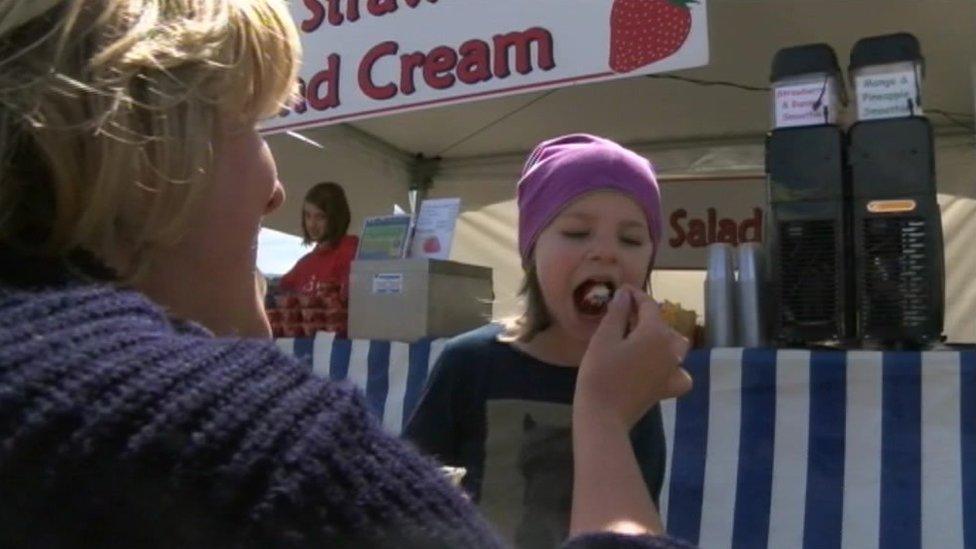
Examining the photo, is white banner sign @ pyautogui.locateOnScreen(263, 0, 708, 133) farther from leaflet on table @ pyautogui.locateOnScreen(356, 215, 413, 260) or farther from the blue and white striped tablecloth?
the blue and white striped tablecloth

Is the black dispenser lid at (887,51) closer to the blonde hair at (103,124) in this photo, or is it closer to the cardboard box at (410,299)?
the cardboard box at (410,299)

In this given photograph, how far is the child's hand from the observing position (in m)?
0.74

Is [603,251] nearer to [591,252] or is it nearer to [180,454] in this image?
[591,252]

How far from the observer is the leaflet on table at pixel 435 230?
2.95 metres

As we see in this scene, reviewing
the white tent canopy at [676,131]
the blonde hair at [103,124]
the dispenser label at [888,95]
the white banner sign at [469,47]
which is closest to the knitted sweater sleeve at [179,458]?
the blonde hair at [103,124]

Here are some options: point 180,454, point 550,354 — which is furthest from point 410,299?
point 180,454

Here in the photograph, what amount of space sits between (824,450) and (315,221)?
266 cm

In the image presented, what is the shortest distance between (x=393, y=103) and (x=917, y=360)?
1.97m

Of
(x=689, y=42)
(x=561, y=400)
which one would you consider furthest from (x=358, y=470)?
(x=689, y=42)

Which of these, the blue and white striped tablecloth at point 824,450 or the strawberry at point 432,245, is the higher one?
the strawberry at point 432,245

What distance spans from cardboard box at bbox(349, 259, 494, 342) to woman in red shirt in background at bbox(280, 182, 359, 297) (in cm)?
64

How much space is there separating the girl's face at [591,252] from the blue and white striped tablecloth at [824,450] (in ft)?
2.63

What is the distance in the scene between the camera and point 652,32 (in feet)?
8.95

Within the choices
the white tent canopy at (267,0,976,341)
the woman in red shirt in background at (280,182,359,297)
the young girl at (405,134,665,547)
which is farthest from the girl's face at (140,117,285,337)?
the white tent canopy at (267,0,976,341)
